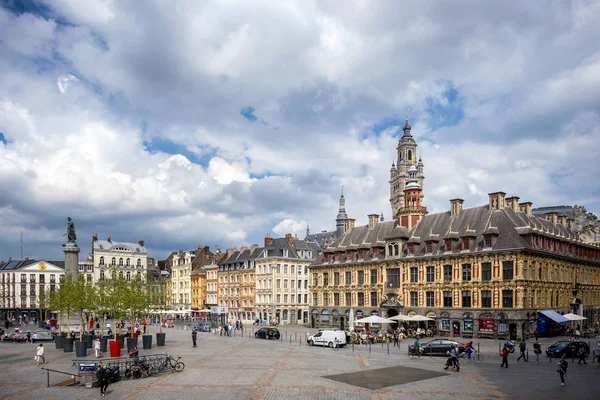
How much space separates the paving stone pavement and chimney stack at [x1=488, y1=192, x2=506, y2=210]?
65.1ft

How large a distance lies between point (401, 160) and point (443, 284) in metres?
104

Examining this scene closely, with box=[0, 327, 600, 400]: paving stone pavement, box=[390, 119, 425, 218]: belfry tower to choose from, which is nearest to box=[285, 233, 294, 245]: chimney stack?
box=[0, 327, 600, 400]: paving stone pavement

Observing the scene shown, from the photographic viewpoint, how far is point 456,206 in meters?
60.5

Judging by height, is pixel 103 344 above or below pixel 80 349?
below

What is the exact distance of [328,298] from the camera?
232ft

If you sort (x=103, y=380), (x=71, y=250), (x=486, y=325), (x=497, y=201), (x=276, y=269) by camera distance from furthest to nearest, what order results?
(x=276, y=269) → (x=71, y=250) → (x=497, y=201) → (x=486, y=325) → (x=103, y=380)

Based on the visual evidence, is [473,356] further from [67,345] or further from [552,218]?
[552,218]

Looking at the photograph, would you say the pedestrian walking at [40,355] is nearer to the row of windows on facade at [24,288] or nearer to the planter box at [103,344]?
the planter box at [103,344]

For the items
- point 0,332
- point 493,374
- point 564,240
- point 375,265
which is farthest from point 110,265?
point 493,374

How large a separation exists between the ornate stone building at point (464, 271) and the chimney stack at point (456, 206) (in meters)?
0.12

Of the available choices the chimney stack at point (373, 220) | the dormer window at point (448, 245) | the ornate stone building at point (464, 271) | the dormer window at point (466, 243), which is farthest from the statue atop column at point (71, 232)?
the dormer window at point (466, 243)

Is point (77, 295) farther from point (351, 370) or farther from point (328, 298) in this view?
point (328, 298)

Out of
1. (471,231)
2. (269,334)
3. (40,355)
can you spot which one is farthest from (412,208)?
(40,355)

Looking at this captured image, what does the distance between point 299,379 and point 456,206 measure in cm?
3854
